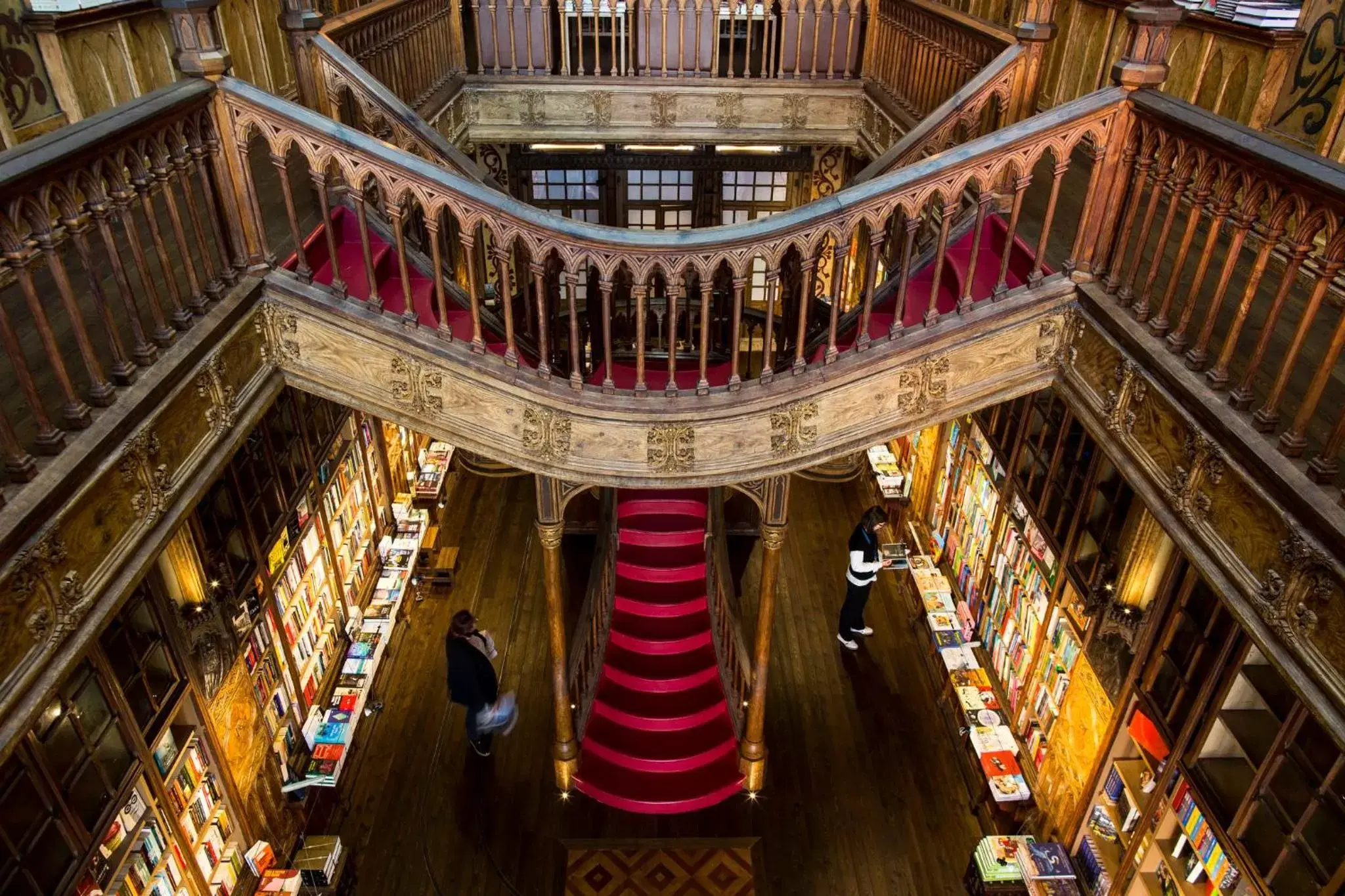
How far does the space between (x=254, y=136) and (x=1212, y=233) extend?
6.99 metres

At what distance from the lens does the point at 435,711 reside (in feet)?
23.0

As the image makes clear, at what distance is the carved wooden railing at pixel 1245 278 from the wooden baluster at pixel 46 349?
4.07 metres

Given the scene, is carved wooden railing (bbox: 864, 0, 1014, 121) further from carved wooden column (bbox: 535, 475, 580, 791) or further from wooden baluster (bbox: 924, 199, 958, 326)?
carved wooden column (bbox: 535, 475, 580, 791)

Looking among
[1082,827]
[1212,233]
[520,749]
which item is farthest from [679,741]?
[1212,233]

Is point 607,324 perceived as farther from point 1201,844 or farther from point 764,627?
point 1201,844

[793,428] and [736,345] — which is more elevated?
[736,345]

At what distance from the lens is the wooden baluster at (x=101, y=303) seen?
2963 millimetres

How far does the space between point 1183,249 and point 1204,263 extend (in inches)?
3.8

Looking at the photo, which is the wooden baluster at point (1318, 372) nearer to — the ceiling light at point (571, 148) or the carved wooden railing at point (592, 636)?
the carved wooden railing at point (592, 636)

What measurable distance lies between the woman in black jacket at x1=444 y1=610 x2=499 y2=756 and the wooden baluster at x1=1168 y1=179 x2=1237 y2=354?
4539 millimetres

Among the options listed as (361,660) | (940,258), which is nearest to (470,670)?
(361,660)

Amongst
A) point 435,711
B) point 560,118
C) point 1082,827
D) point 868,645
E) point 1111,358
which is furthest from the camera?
point 560,118

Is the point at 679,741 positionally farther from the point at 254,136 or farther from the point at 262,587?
the point at 254,136

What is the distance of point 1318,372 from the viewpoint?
282 centimetres
